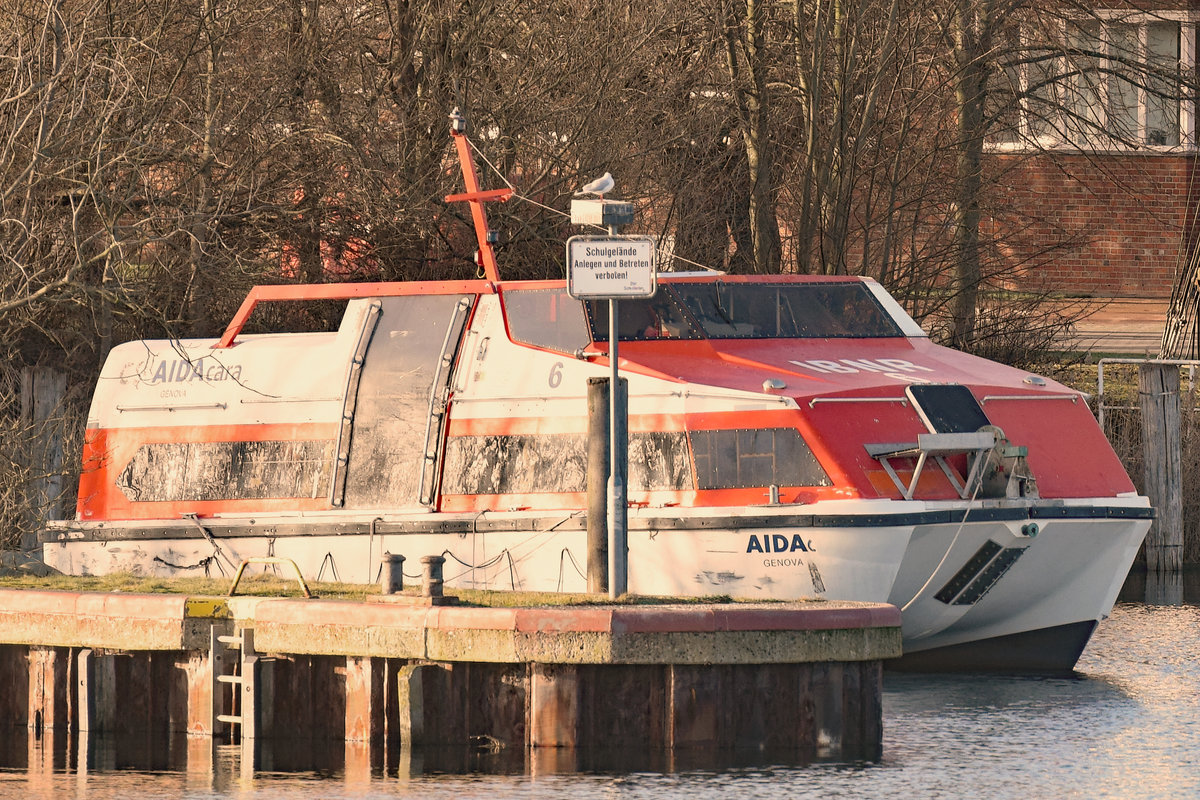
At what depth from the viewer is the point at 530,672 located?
12562mm

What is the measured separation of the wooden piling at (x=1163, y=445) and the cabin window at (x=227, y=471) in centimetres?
955

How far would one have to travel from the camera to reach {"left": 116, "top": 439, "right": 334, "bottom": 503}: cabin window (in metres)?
17.4

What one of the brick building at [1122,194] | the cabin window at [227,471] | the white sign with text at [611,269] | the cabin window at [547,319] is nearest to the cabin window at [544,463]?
the cabin window at [547,319]

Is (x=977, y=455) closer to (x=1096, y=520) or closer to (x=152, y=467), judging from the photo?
(x=1096, y=520)

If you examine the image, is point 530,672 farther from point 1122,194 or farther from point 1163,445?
point 1122,194

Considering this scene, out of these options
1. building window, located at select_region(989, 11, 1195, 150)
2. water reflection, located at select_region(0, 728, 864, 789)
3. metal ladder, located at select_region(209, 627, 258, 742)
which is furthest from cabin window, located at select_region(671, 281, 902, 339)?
building window, located at select_region(989, 11, 1195, 150)

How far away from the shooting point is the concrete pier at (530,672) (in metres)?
12.4

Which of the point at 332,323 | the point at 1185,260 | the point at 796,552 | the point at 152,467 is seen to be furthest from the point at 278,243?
the point at 1185,260

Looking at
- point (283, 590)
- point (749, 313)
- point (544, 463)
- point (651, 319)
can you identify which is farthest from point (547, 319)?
point (283, 590)

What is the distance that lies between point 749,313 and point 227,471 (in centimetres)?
448

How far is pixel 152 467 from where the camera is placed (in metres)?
18.1

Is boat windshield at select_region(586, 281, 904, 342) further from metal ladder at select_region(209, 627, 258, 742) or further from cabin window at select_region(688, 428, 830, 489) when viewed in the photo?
metal ladder at select_region(209, 627, 258, 742)

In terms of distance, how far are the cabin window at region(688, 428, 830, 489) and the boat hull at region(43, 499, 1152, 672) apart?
0.24 metres

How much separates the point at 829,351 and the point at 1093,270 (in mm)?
16876
